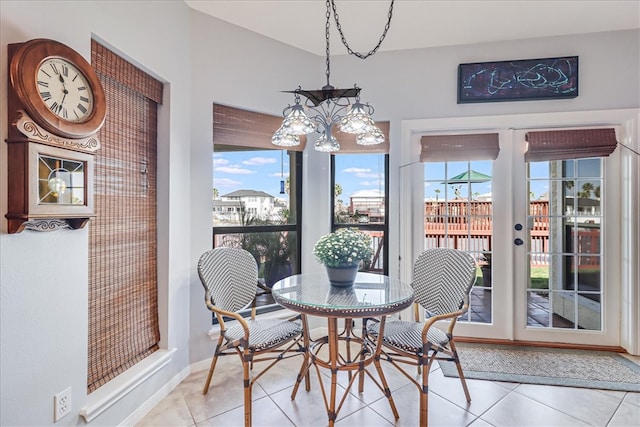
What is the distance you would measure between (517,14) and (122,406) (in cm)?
395

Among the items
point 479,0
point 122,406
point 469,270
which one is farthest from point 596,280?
point 122,406

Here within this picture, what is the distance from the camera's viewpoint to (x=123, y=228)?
1.99 meters

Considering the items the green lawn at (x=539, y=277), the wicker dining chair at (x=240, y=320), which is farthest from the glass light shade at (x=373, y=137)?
the green lawn at (x=539, y=277)

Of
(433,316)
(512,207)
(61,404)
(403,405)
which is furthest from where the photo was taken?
(512,207)

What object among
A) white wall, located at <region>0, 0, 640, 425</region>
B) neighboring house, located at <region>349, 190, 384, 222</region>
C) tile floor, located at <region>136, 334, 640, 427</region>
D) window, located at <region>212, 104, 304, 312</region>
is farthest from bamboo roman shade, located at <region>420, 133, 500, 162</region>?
A: tile floor, located at <region>136, 334, 640, 427</region>

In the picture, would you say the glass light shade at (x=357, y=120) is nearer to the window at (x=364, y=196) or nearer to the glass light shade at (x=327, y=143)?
the glass light shade at (x=327, y=143)

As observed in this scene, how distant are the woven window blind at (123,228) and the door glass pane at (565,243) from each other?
3315 millimetres

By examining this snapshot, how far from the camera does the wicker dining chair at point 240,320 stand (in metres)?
1.97

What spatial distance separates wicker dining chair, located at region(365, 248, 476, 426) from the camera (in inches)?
76.8

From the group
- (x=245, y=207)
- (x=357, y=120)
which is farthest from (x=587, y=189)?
(x=245, y=207)

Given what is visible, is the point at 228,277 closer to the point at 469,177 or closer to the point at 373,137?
the point at 373,137

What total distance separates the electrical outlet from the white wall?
2 centimetres

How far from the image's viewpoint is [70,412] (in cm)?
152

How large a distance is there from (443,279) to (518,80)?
2.05 metres
